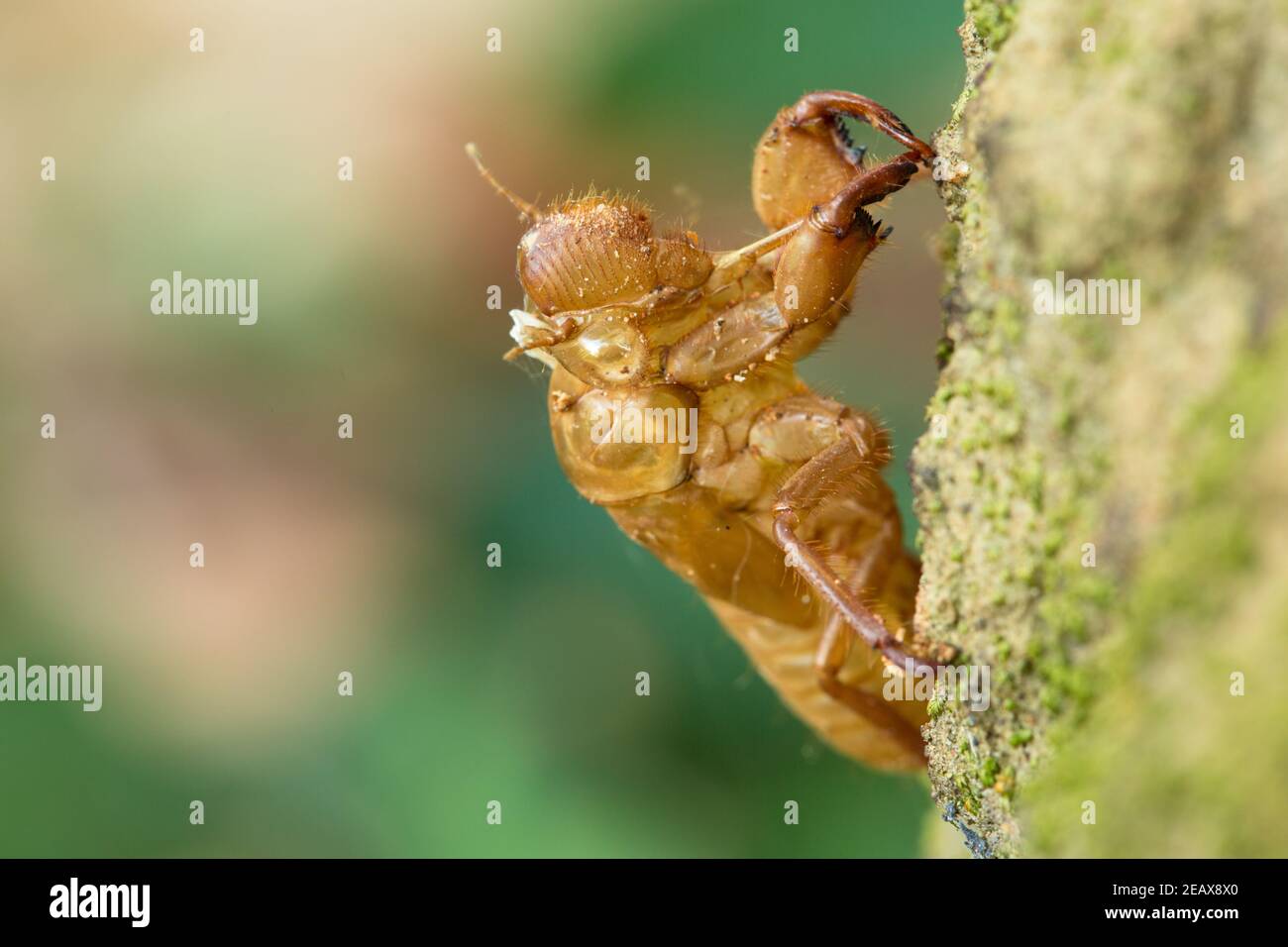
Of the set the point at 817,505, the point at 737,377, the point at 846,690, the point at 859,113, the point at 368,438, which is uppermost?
the point at 859,113

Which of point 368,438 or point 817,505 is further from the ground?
point 368,438

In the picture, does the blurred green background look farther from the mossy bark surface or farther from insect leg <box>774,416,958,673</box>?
the mossy bark surface

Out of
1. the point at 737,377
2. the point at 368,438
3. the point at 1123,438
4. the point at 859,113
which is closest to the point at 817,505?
the point at 737,377

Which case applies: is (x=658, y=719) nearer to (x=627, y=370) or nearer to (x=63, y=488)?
(x=627, y=370)

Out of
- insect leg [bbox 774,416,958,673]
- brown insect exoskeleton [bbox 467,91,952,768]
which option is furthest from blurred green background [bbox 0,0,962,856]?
insect leg [bbox 774,416,958,673]

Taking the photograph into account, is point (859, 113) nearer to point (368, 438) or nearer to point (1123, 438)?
point (1123, 438)
